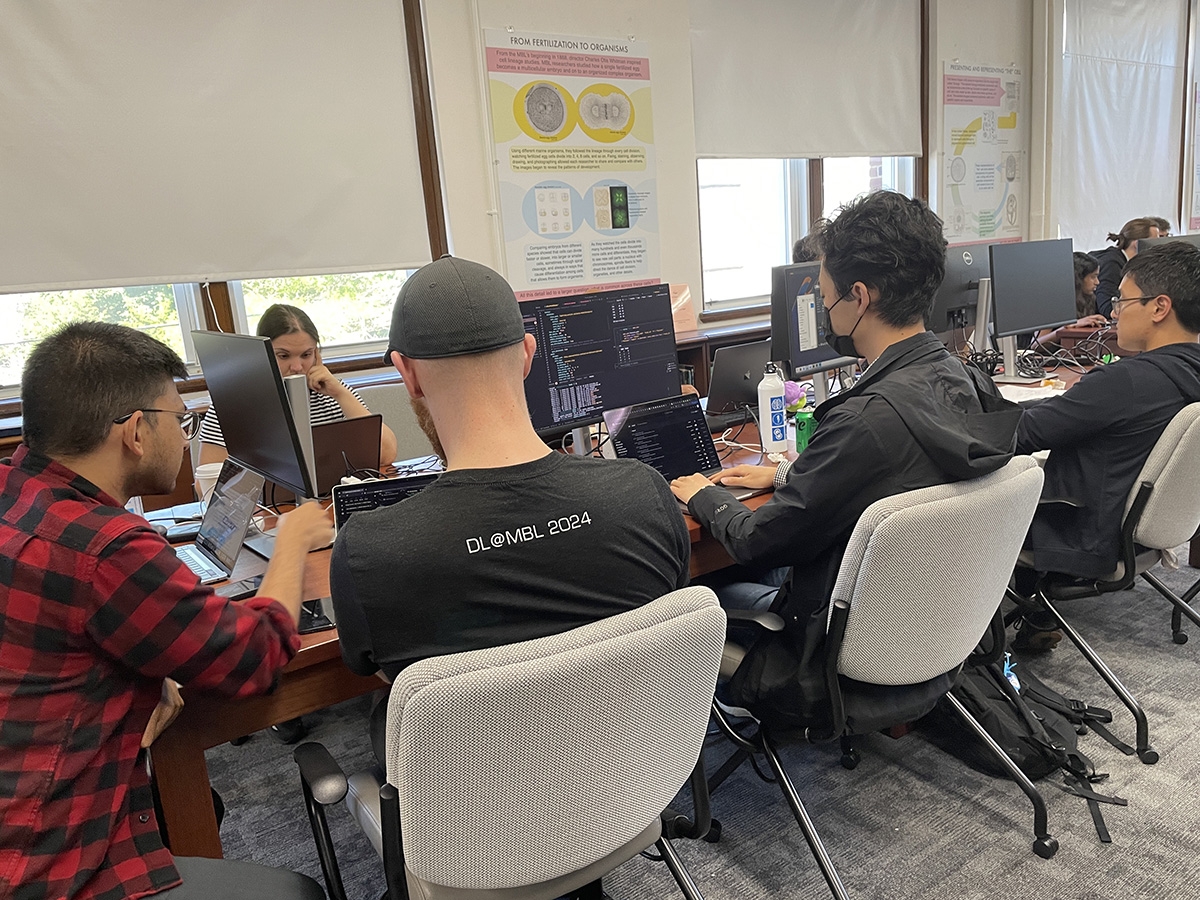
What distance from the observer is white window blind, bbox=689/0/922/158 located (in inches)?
186

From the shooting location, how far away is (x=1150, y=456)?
6.89 feet

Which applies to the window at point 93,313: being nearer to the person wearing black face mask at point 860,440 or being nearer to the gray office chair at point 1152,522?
the person wearing black face mask at point 860,440

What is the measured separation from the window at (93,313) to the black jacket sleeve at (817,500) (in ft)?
8.27

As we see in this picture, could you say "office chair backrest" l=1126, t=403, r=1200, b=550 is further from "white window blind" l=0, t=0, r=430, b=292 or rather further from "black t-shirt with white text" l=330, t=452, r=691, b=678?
"white window blind" l=0, t=0, r=430, b=292

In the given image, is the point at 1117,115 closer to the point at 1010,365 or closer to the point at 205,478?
the point at 1010,365

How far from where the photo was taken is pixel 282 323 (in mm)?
2662

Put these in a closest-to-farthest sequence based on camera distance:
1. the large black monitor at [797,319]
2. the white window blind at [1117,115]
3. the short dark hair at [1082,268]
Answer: the large black monitor at [797,319], the short dark hair at [1082,268], the white window blind at [1117,115]

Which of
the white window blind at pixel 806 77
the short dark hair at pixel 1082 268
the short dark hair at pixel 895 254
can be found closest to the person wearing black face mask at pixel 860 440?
the short dark hair at pixel 895 254

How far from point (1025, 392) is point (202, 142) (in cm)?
325

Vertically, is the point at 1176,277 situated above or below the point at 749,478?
above

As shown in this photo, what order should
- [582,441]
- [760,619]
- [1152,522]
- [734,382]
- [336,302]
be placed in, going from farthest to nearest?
1. [336,302]
2. [734,382]
3. [582,441]
4. [1152,522]
5. [760,619]

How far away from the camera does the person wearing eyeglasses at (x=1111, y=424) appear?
216 centimetres

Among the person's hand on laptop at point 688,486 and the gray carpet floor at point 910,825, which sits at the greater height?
the person's hand on laptop at point 688,486

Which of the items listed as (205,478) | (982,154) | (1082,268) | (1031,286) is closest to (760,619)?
(205,478)
